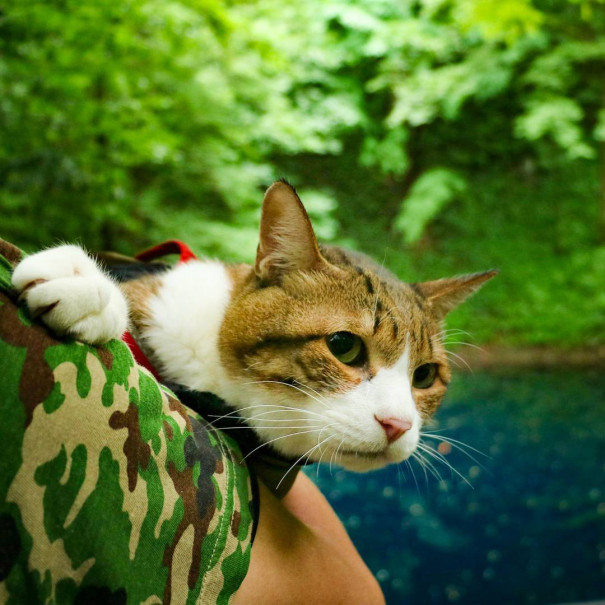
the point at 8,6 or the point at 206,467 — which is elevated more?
the point at 8,6

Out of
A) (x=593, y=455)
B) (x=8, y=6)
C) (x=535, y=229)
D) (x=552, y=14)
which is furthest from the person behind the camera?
(x=535, y=229)

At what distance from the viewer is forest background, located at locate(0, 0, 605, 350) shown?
86.0 inches

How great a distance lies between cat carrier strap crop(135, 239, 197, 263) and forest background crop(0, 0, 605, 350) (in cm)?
138

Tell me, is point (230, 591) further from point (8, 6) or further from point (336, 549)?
point (8, 6)

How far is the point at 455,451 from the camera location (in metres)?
2.92

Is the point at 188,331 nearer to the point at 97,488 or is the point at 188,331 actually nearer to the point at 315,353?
the point at 315,353

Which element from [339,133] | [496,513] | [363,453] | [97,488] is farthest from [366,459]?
[339,133]

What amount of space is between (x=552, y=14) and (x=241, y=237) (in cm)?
323

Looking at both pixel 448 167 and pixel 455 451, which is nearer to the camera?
pixel 455 451

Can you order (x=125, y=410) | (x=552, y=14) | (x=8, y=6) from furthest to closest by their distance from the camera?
(x=552, y=14), (x=8, y=6), (x=125, y=410)

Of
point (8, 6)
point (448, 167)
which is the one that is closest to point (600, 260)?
point (448, 167)

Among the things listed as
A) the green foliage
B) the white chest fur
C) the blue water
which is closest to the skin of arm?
the white chest fur

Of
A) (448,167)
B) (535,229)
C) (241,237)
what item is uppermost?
(241,237)

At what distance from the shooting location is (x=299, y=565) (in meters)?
0.57
